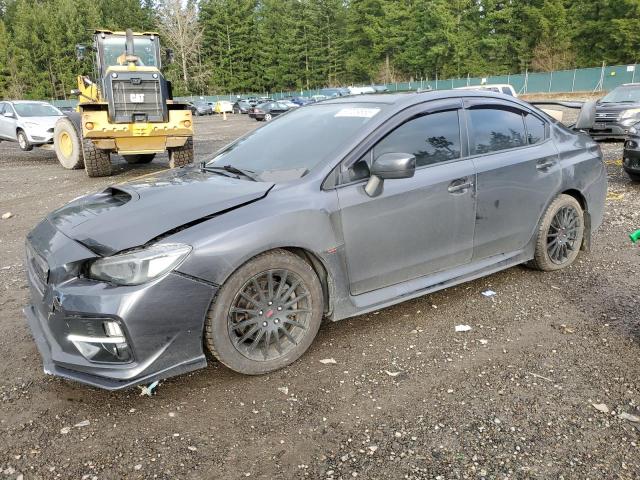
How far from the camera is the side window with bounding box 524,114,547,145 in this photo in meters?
4.45

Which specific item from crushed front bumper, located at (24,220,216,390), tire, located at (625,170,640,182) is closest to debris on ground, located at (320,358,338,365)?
crushed front bumper, located at (24,220,216,390)

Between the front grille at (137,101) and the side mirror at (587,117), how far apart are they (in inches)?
352

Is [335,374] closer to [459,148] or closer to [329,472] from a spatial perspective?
[329,472]

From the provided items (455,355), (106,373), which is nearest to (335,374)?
(455,355)

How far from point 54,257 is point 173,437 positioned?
1199mm

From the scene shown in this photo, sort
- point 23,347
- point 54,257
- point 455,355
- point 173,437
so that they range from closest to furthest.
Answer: point 173,437 → point 54,257 → point 455,355 → point 23,347

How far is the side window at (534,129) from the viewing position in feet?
14.6

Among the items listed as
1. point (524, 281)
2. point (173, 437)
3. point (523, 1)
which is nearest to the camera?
point (173, 437)

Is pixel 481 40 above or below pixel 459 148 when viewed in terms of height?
above

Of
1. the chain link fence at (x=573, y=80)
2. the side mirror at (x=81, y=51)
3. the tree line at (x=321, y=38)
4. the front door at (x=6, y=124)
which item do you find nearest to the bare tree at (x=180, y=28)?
the tree line at (x=321, y=38)

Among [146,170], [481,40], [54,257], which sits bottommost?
[146,170]

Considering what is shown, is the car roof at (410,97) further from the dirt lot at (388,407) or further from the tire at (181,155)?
the tire at (181,155)

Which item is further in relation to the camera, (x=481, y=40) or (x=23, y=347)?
(x=481, y=40)

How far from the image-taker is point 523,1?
207ft
